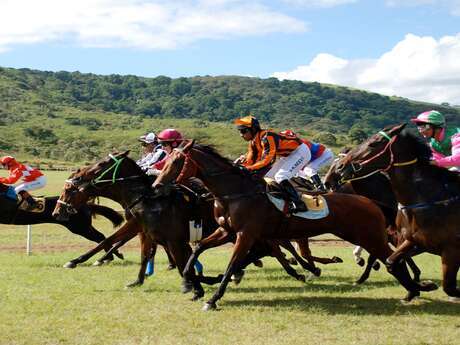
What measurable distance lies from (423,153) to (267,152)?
1999mm

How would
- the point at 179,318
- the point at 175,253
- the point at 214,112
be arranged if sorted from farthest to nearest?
1. the point at 214,112
2. the point at 175,253
3. the point at 179,318

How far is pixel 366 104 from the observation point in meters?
194

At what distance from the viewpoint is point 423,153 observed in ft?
24.8

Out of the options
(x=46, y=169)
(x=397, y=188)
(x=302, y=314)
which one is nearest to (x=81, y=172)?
(x=302, y=314)

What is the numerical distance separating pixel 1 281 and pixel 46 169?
164 feet

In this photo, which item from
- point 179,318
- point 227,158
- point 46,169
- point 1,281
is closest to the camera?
point 179,318

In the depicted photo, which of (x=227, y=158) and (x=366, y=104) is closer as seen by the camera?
(x=227, y=158)

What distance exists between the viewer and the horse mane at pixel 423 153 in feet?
24.6

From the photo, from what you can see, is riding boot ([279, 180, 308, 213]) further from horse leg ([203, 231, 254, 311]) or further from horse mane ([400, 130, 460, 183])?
horse mane ([400, 130, 460, 183])

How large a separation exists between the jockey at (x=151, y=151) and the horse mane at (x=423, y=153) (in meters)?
4.62

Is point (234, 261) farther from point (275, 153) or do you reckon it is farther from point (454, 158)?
point (454, 158)

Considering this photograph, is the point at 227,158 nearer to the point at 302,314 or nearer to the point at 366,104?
the point at 302,314

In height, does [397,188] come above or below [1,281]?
above

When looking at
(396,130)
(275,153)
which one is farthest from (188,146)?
(396,130)
